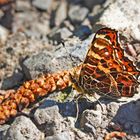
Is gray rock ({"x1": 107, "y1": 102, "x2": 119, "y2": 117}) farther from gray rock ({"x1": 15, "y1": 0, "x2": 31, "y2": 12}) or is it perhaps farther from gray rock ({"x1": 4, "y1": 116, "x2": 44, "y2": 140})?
gray rock ({"x1": 15, "y1": 0, "x2": 31, "y2": 12})

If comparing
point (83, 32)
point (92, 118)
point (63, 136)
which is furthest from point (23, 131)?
point (83, 32)

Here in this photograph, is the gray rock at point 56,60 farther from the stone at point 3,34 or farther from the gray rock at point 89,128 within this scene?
the stone at point 3,34

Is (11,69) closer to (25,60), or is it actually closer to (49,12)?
(25,60)

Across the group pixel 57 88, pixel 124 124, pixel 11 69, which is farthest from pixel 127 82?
pixel 11 69

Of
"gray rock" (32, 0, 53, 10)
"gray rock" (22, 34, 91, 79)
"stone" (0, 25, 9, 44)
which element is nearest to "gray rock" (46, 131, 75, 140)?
"gray rock" (22, 34, 91, 79)

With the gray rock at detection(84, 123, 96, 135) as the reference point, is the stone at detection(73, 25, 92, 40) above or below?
above

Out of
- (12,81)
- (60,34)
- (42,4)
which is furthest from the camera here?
(42,4)

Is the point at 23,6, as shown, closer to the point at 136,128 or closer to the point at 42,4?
the point at 42,4

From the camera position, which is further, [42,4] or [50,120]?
[42,4]
